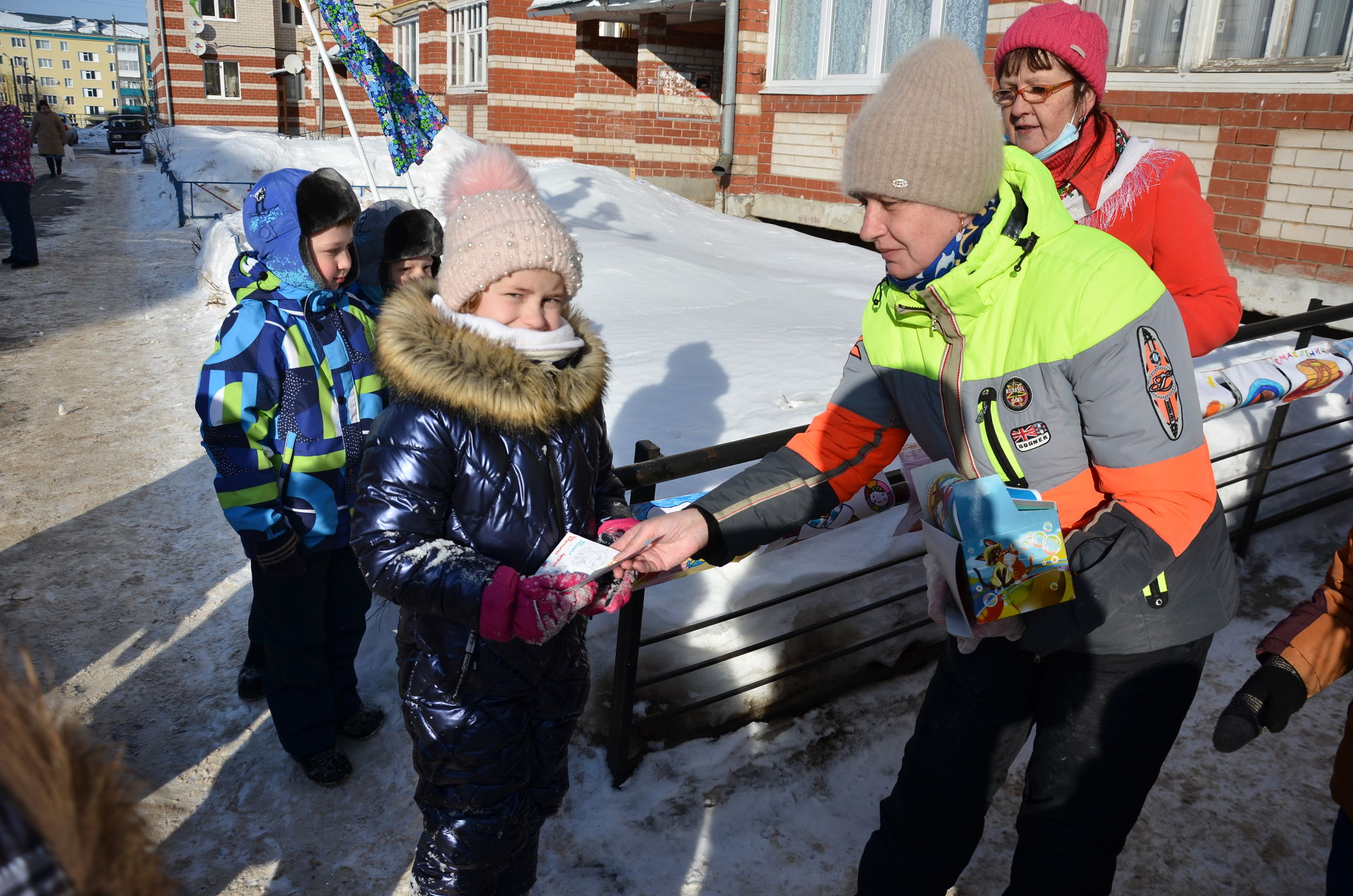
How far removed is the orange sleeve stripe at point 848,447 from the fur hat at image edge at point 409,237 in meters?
2.04

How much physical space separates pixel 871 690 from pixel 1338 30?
6860 mm

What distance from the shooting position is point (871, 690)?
127 inches

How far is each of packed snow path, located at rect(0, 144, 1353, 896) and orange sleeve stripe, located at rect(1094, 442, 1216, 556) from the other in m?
1.50

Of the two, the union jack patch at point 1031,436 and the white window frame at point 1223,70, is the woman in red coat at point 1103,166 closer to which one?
the union jack patch at point 1031,436

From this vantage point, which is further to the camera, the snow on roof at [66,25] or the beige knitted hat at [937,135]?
the snow on roof at [66,25]

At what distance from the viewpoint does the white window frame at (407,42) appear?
25953 mm

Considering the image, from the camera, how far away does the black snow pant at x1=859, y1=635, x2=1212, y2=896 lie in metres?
1.71

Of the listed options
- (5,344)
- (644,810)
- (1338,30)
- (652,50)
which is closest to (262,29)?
(652,50)

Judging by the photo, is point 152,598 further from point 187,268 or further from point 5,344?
point 187,268

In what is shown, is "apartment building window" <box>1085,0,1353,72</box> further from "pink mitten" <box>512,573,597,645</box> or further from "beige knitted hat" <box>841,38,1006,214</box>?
"pink mitten" <box>512,573,597,645</box>

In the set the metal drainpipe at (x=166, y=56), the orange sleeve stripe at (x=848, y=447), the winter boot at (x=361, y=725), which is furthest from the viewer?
the metal drainpipe at (x=166, y=56)

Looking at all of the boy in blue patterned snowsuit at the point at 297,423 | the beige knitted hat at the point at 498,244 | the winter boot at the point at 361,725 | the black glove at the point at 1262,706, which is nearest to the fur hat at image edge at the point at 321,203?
the boy in blue patterned snowsuit at the point at 297,423

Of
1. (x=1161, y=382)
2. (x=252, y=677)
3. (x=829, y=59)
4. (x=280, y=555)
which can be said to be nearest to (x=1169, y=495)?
(x=1161, y=382)

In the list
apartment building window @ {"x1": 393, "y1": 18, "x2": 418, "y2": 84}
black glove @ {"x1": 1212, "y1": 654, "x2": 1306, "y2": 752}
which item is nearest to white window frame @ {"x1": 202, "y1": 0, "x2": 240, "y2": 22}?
apartment building window @ {"x1": 393, "y1": 18, "x2": 418, "y2": 84}
